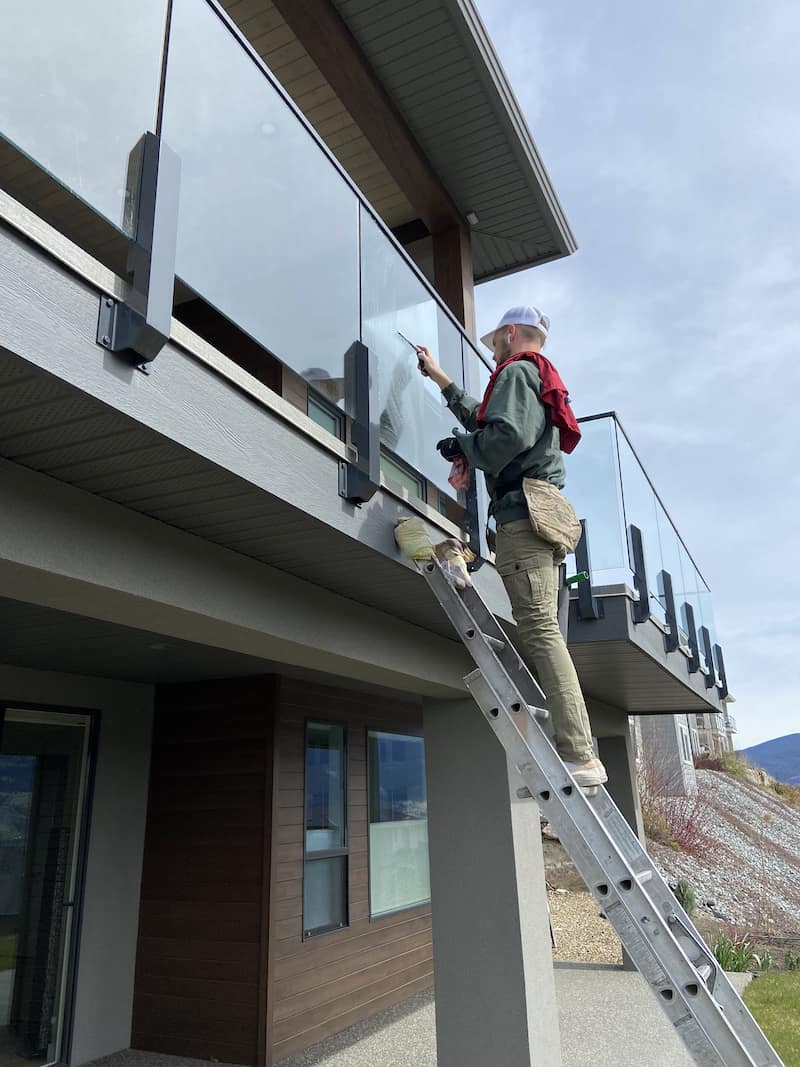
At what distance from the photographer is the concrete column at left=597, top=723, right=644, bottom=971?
9.19 m

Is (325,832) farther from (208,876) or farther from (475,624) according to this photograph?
(475,624)

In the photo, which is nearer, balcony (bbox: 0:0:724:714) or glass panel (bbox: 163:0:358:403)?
balcony (bbox: 0:0:724:714)

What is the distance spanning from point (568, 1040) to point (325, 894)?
2.20 meters

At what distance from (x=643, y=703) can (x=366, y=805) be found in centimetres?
A: 352

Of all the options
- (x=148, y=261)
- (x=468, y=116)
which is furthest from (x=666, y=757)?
(x=148, y=261)

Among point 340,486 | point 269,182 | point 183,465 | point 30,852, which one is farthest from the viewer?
point 30,852

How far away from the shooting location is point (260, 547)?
3.07 metres

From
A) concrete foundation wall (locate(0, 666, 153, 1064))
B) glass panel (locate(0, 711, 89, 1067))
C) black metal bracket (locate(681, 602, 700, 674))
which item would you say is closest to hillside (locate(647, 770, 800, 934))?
black metal bracket (locate(681, 602, 700, 674))

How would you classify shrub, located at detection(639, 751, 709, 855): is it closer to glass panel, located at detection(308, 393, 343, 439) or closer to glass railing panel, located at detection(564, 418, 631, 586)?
glass railing panel, located at detection(564, 418, 631, 586)

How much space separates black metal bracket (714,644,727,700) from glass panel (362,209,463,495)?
7.04m

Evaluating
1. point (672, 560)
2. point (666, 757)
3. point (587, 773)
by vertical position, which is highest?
point (672, 560)

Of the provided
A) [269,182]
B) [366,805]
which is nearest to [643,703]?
[366,805]

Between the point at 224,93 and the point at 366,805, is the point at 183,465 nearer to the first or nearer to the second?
the point at 224,93

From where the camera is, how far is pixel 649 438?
3234cm
